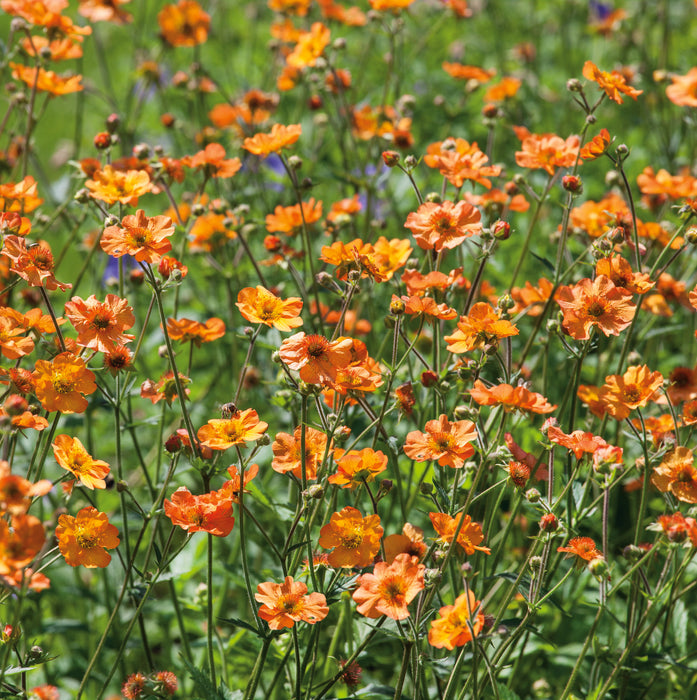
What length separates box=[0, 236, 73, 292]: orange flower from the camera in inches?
81.6

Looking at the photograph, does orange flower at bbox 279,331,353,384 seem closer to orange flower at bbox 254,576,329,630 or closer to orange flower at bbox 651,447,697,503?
orange flower at bbox 254,576,329,630

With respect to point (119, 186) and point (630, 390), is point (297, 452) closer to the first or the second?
point (630, 390)

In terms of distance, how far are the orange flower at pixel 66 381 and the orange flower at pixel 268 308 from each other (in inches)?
16.4

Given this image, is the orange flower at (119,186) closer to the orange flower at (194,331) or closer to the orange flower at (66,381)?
the orange flower at (194,331)

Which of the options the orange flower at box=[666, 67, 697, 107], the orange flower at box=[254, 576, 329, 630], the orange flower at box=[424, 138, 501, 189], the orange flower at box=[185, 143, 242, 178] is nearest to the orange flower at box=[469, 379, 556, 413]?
the orange flower at box=[254, 576, 329, 630]

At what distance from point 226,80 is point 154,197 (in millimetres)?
1697

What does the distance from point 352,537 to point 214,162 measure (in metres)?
1.46

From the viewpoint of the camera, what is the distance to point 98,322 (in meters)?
2.11

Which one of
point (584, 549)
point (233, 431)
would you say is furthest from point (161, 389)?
point (584, 549)

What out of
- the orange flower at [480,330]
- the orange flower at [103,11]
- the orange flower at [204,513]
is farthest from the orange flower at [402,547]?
the orange flower at [103,11]

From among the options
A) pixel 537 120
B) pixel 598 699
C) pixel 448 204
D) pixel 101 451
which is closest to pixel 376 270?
pixel 448 204

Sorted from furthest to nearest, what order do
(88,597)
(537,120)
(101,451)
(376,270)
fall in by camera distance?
(537,120), (101,451), (88,597), (376,270)

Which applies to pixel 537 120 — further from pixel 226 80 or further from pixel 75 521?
pixel 75 521

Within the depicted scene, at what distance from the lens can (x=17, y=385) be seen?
6.77ft
